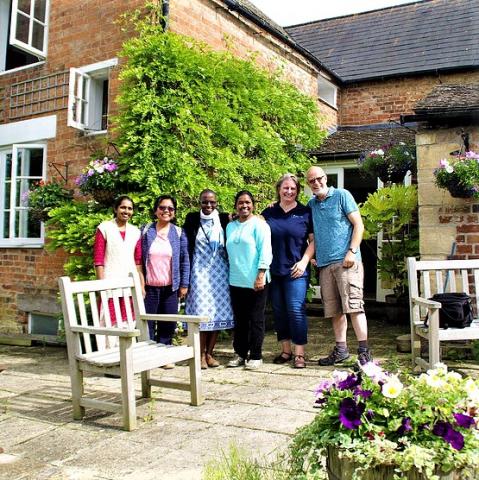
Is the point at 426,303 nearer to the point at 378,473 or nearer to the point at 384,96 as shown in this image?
the point at 378,473

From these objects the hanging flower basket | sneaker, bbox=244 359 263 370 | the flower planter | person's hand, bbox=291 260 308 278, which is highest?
the hanging flower basket

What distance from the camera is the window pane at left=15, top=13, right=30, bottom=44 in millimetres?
7965

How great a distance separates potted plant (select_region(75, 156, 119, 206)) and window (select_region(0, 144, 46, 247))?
2.15 meters

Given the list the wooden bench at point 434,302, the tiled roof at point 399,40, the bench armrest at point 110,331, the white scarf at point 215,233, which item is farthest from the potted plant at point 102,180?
the tiled roof at point 399,40

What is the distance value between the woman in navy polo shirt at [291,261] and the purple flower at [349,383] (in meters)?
2.96

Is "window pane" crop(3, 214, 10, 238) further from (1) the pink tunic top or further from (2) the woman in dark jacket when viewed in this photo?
(2) the woman in dark jacket

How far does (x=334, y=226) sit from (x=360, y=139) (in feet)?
20.6

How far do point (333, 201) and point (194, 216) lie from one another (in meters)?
1.45

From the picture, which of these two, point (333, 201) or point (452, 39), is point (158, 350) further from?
point (452, 39)

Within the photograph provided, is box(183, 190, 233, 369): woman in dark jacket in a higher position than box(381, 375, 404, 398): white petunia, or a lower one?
higher

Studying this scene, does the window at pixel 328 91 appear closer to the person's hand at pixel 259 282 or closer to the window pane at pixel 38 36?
the window pane at pixel 38 36

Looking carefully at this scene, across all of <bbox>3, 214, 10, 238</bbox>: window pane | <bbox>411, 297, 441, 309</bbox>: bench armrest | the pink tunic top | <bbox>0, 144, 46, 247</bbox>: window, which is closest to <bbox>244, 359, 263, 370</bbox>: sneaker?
the pink tunic top

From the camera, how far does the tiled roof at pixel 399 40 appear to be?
39.8 ft

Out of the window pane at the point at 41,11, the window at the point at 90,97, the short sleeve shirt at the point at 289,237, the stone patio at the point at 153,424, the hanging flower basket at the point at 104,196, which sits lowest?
the stone patio at the point at 153,424
